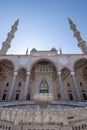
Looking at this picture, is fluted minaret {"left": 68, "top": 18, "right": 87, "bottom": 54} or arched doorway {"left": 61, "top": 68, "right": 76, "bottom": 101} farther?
fluted minaret {"left": 68, "top": 18, "right": 87, "bottom": 54}

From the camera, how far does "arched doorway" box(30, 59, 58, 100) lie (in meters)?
21.9

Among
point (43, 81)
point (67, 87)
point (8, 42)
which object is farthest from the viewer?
point (8, 42)

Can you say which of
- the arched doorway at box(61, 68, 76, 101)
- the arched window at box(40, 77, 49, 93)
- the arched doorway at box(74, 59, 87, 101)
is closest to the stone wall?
the arched doorway at box(61, 68, 76, 101)

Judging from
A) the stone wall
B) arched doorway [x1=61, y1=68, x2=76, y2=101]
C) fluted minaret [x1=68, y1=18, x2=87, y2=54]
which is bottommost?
the stone wall

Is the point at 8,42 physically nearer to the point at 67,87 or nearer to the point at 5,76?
→ the point at 5,76

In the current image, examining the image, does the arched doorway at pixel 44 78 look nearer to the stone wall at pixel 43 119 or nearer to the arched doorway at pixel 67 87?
the arched doorway at pixel 67 87

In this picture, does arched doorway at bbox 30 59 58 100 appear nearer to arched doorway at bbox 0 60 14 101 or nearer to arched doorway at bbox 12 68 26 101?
arched doorway at bbox 12 68 26 101

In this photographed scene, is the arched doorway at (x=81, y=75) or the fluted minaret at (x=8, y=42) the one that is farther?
the fluted minaret at (x=8, y=42)

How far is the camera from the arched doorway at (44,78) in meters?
21.9

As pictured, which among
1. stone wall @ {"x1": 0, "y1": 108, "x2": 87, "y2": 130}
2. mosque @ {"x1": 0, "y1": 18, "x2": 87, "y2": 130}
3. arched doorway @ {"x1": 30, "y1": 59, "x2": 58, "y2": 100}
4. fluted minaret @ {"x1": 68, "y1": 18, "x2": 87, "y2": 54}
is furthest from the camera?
fluted minaret @ {"x1": 68, "y1": 18, "x2": 87, "y2": 54}

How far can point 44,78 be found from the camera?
75.5 ft

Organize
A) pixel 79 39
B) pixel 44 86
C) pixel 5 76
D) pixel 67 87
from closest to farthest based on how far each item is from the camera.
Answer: pixel 44 86
pixel 67 87
pixel 5 76
pixel 79 39

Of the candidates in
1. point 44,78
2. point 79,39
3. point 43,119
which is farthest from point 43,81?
point 43,119

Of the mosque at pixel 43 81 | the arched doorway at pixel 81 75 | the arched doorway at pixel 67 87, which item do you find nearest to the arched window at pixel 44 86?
the mosque at pixel 43 81
